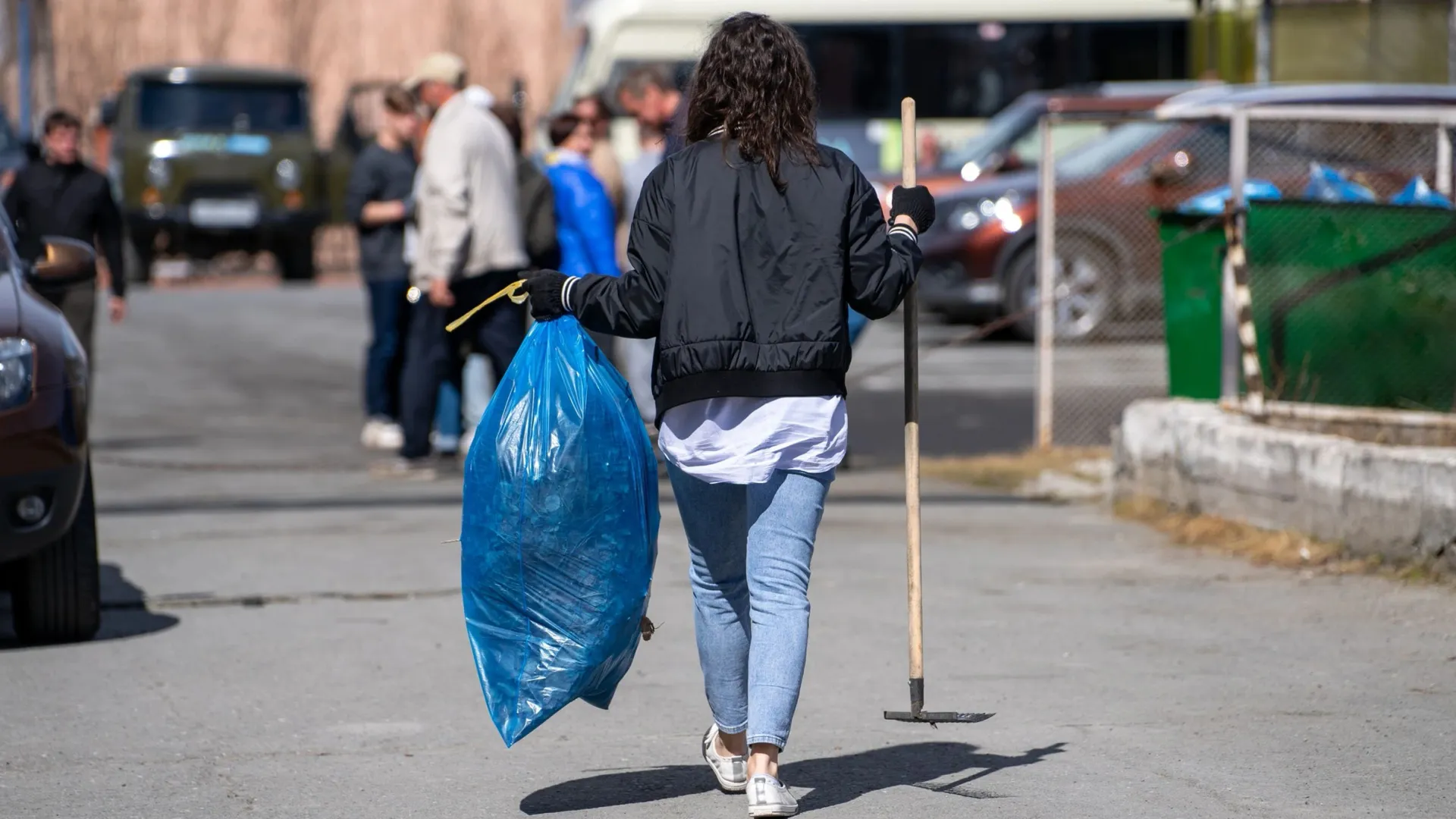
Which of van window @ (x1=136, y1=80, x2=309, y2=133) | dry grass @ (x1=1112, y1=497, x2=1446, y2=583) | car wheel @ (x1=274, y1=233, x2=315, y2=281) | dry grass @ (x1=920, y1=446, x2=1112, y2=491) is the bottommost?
dry grass @ (x1=920, y1=446, x2=1112, y2=491)

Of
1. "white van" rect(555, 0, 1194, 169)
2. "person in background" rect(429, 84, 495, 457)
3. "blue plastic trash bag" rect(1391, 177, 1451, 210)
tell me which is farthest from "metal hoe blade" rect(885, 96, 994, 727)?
"white van" rect(555, 0, 1194, 169)

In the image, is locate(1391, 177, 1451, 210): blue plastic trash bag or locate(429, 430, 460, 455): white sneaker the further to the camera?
locate(429, 430, 460, 455): white sneaker

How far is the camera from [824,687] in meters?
6.05

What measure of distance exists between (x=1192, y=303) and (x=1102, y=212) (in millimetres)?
6664

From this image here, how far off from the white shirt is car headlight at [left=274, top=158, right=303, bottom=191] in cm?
2152

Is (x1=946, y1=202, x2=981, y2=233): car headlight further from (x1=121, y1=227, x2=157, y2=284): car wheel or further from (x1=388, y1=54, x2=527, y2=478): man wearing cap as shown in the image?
(x1=121, y1=227, x2=157, y2=284): car wheel

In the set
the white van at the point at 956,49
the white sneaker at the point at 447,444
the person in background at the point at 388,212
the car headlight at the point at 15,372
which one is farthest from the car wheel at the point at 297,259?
the car headlight at the point at 15,372

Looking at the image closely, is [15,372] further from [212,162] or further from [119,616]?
[212,162]

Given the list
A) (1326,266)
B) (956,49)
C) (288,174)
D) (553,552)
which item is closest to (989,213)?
(956,49)

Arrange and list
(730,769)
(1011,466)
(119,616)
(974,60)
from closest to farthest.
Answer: (730,769) < (119,616) < (1011,466) < (974,60)

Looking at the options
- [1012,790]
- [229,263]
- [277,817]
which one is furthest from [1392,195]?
[229,263]

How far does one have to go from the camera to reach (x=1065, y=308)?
16.0m

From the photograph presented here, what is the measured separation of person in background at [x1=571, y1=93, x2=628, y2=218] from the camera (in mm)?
9953

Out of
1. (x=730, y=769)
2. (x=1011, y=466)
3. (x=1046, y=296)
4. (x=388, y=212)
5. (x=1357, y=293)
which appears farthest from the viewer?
(x=1046, y=296)
